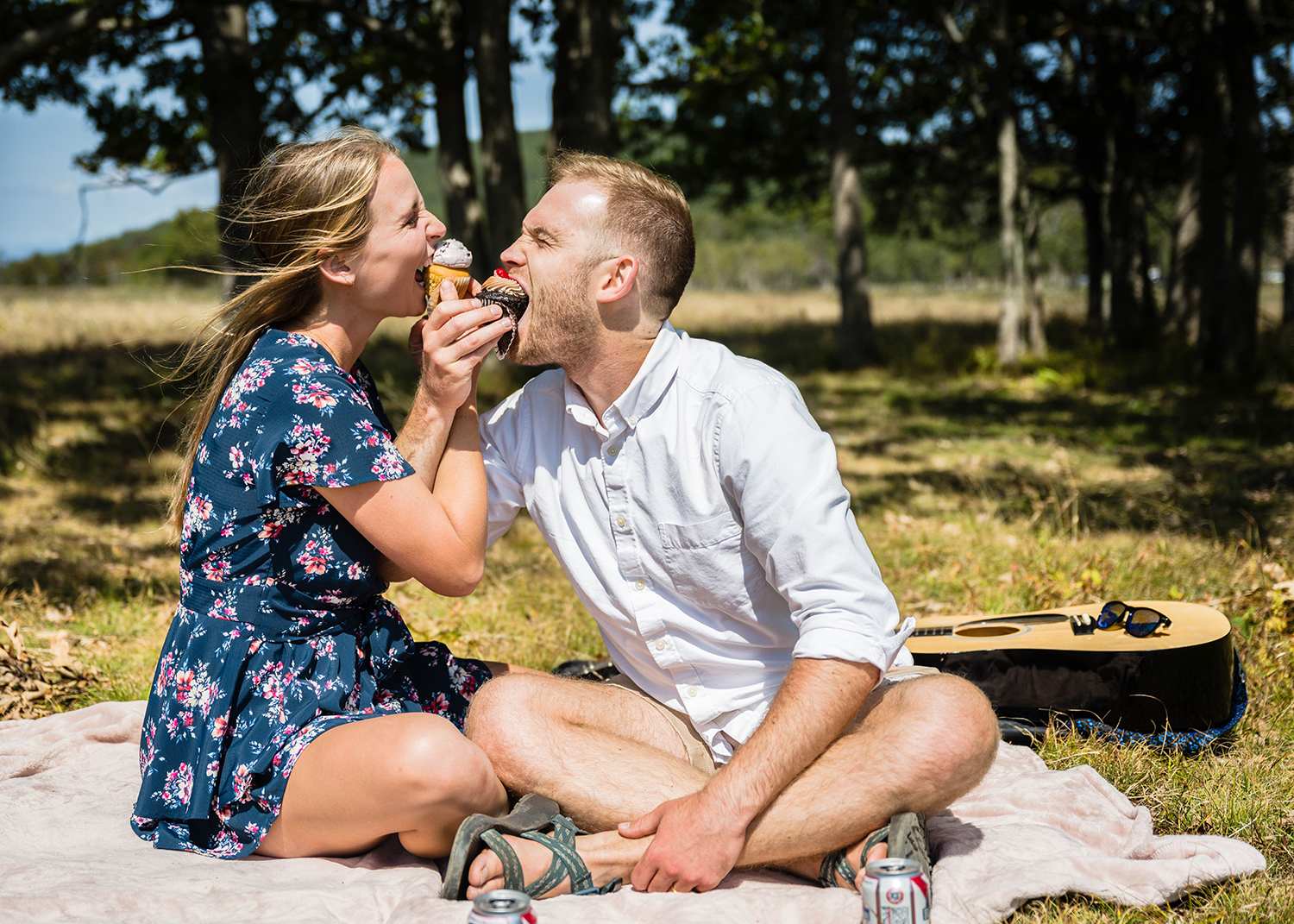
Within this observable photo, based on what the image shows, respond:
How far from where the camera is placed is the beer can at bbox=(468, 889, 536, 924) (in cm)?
194

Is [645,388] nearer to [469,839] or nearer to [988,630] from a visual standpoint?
[469,839]

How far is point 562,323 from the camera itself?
3023 millimetres

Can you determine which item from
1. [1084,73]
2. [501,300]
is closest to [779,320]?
[1084,73]

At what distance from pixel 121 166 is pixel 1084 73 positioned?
16.5 meters

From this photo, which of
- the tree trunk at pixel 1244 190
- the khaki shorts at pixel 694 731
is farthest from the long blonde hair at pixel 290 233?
the tree trunk at pixel 1244 190

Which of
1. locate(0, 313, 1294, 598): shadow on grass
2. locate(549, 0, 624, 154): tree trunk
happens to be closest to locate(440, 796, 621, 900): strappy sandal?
locate(0, 313, 1294, 598): shadow on grass

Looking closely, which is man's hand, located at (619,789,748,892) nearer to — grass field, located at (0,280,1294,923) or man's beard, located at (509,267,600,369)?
grass field, located at (0,280,1294,923)

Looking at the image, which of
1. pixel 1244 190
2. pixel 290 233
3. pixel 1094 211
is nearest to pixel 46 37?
pixel 290 233

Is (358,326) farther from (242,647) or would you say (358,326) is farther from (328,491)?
(242,647)

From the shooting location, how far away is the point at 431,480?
293 cm

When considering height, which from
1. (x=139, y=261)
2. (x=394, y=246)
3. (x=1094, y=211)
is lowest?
(x=394, y=246)

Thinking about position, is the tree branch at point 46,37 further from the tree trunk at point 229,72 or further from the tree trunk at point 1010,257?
the tree trunk at point 1010,257

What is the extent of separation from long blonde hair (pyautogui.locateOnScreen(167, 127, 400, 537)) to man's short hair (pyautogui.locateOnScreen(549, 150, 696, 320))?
644 mm

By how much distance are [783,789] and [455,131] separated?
11708 millimetres
